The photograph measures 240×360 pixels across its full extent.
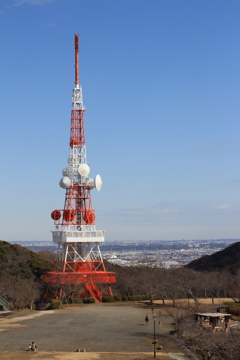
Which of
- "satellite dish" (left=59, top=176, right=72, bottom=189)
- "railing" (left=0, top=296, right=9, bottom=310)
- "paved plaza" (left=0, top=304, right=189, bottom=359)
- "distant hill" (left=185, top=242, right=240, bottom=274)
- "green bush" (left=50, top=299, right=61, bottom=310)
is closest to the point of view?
"paved plaza" (left=0, top=304, right=189, bottom=359)

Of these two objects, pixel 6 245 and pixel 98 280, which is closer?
pixel 98 280

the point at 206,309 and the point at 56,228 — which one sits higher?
the point at 56,228

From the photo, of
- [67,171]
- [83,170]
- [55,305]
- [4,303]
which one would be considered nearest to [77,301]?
[55,305]

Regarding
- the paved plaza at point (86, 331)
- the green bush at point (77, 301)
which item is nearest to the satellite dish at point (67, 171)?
the green bush at point (77, 301)

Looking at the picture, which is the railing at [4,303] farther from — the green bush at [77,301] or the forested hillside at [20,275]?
the green bush at [77,301]

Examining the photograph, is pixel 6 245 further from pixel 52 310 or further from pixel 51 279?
pixel 52 310

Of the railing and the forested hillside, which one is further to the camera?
the forested hillside

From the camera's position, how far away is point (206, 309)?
3694 cm

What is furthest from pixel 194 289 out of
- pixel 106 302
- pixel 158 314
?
pixel 158 314

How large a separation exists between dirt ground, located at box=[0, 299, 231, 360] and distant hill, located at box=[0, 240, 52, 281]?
47.0 feet

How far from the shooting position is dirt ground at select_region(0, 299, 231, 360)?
28.0 m

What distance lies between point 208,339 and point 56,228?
32.3 metres

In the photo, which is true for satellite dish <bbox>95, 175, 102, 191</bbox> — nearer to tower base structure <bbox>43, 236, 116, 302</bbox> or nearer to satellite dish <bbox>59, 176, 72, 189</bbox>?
satellite dish <bbox>59, 176, 72, 189</bbox>

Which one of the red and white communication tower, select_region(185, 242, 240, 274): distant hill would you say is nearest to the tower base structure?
the red and white communication tower
